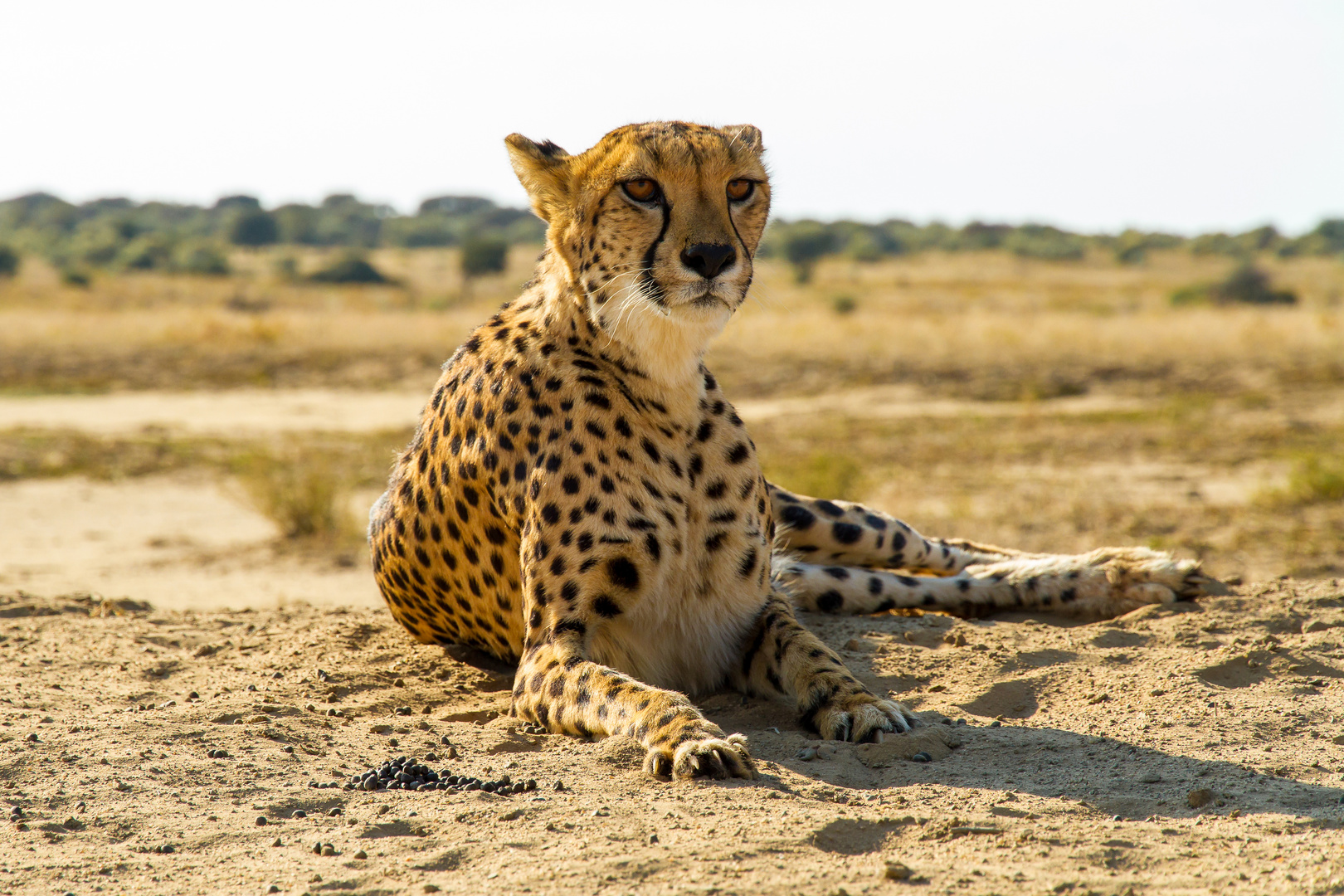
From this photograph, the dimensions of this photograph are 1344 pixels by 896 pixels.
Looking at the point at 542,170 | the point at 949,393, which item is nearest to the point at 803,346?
the point at 949,393

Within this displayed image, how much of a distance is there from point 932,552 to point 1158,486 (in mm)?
5267

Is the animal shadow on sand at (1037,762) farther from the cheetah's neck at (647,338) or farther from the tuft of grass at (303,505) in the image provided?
the tuft of grass at (303,505)

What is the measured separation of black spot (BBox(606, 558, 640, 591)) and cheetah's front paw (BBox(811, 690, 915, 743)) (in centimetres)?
59

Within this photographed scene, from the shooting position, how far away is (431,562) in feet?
13.2

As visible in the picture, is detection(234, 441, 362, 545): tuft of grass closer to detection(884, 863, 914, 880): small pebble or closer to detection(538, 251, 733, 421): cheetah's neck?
detection(538, 251, 733, 421): cheetah's neck

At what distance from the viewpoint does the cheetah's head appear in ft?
11.0

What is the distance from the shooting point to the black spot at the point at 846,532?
4.73m

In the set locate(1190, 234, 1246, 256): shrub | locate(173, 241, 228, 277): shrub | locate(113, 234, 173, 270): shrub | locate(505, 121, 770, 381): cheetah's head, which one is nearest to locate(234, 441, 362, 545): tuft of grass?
locate(505, 121, 770, 381): cheetah's head

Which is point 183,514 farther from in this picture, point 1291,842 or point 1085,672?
point 1291,842

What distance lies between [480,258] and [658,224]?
3803cm

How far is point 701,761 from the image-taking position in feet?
9.55

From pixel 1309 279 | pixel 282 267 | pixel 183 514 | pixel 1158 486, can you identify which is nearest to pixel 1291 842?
pixel 1158 486

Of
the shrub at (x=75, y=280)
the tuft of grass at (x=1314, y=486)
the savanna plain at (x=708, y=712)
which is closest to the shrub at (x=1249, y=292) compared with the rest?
the savanna plain at (x=708, y=712)

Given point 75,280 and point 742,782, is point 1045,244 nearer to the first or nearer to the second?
point 75,280
